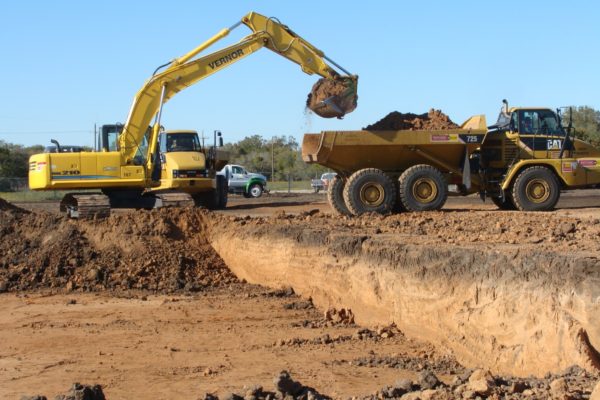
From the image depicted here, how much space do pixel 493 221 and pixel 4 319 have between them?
27.9ft

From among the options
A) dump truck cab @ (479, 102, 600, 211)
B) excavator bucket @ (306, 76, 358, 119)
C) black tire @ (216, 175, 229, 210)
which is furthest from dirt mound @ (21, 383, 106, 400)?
black tire @ (216, 175, 229, 210)

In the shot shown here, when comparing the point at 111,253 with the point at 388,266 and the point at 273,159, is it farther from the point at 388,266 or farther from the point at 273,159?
the point at 273,159

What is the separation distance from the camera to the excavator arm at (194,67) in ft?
67.3

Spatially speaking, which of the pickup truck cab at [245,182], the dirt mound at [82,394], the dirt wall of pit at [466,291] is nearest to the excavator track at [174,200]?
the dirt wall of pit at [466,291]

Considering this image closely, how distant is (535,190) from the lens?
18.8 metres

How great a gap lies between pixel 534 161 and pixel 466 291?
35.5ft

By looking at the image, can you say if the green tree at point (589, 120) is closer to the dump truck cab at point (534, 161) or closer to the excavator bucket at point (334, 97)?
the dump truck cab at point (534, 161)

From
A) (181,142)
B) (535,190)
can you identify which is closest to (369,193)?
(535,190)

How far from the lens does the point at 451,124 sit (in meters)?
19.0

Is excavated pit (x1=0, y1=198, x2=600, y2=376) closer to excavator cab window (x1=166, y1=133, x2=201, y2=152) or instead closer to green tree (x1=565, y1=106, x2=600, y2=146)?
excavator cab window (x1=166, y1=133, x2=201, y2=152)

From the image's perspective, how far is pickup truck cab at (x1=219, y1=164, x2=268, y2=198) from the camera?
131ft

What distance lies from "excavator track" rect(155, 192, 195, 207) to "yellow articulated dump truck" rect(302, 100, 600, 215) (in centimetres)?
344

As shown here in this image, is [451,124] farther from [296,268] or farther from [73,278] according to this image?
[73,278]

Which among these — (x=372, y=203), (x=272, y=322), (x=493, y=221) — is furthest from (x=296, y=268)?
(x=372, y=203)
